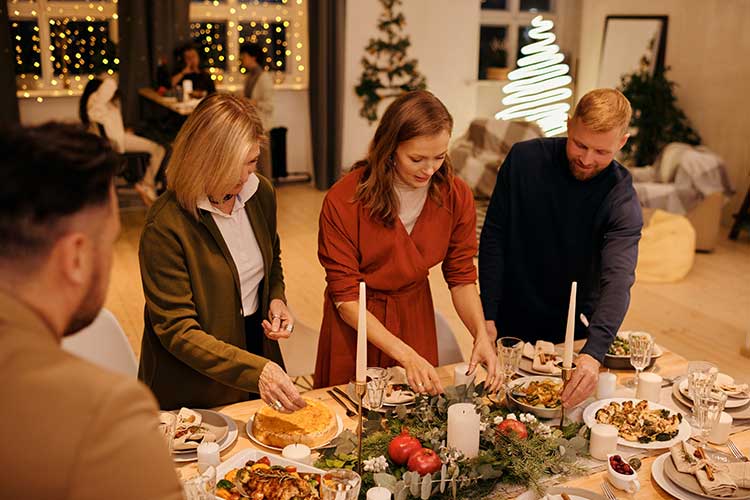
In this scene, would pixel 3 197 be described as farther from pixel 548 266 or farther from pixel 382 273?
pixel 548 266

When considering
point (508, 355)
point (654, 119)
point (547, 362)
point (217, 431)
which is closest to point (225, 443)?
point (217, 431)

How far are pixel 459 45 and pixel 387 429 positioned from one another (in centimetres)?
811

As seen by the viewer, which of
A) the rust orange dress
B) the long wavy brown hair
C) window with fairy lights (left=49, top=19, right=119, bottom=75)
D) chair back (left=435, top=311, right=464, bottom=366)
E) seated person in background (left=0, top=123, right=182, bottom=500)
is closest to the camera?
seated person in background (left=0, top=123, right=182, bottom=500)

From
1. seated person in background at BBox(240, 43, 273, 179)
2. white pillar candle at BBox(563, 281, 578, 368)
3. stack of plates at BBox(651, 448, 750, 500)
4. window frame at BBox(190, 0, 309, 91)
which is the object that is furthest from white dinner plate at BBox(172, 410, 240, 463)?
window frame at BBox(190, 0, 309, 91)

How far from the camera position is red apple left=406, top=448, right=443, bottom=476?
1.67 m

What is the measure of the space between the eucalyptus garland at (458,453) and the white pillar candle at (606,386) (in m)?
0.23

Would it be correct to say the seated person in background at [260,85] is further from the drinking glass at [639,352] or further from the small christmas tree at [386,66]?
the drinking glass at [639,352]

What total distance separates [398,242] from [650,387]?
0.83 meters

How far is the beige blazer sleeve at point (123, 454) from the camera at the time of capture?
77 cm

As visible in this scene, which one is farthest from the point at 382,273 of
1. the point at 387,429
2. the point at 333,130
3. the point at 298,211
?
the point at 333,130

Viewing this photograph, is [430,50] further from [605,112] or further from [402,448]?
[402,448]

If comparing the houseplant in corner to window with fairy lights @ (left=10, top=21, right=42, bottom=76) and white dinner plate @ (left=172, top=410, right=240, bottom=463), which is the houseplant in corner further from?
white dinner plate @ (left=172, top=410, right=240, bottom=463)

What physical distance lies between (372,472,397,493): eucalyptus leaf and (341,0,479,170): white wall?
748 cm

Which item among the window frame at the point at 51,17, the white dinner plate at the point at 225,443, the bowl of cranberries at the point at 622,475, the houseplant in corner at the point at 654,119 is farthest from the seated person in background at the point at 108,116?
the bowl of cranberries at the point at 622,475
